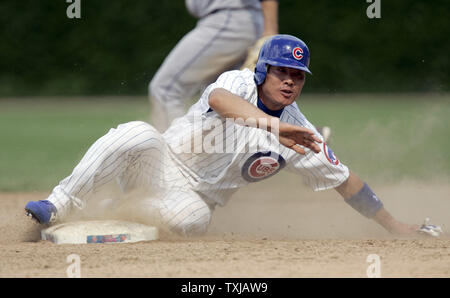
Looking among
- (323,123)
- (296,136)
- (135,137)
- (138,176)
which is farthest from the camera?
(323,123)

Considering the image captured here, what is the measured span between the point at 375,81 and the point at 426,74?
97 cm

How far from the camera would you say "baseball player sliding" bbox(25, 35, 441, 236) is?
141 inches

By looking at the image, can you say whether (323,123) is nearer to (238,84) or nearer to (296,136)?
(238,84)

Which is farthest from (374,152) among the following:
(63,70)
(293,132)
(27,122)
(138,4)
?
(63,70)

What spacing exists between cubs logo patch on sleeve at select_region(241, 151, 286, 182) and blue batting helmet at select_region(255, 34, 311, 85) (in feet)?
1.24

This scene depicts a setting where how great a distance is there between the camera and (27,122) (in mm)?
11531

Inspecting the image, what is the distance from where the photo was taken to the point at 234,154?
3.75 metres

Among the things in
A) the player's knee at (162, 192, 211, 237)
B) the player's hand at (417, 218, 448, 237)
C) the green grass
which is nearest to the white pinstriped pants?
the player's knee at (162, 192, 211, 237)

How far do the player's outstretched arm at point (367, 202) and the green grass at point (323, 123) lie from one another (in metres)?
2.28

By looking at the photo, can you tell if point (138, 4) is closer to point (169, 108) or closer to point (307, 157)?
point (169, 108)

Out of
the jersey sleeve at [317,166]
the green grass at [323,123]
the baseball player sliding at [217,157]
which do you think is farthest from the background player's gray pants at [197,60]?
the jersey sleeve at [317,166]

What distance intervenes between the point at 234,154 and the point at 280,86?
446 mm

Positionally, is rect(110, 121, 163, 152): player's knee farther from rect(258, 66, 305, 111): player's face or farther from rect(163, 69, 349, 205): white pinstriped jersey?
rect(258, 66, 305, 111): player's face

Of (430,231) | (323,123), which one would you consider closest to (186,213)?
(430,231)
